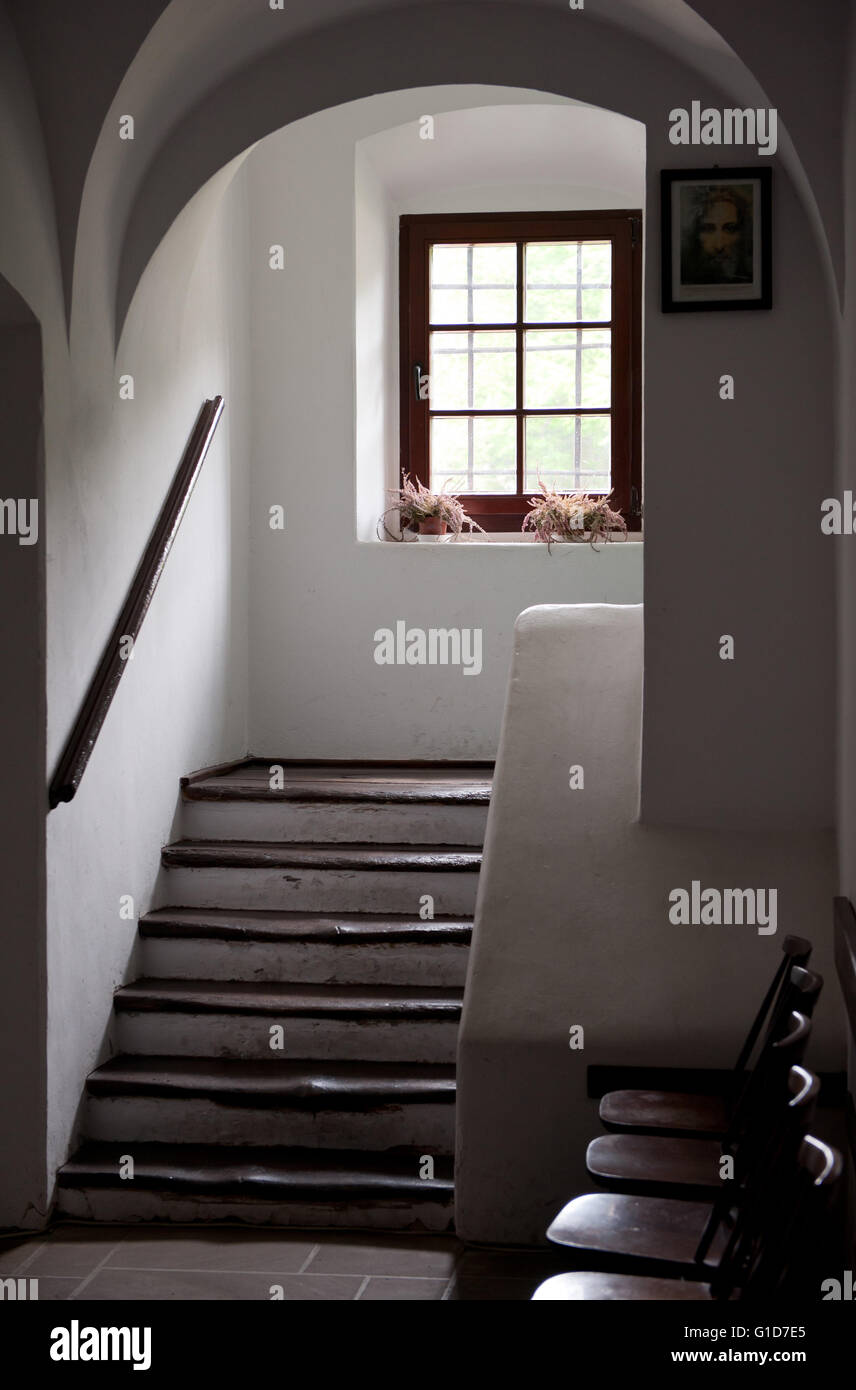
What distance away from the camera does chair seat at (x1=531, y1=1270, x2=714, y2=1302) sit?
7.99 feet

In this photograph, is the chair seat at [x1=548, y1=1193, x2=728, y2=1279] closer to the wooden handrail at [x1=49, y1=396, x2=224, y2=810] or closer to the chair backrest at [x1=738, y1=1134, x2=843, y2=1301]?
the chair backrest at [x1=738, y1=1134, x2=843, y2=1301]

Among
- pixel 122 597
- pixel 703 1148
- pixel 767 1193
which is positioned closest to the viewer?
pixel 767 1193

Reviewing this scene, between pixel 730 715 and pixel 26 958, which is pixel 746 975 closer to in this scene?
pixel 730 715

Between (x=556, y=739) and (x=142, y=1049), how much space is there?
166 cm

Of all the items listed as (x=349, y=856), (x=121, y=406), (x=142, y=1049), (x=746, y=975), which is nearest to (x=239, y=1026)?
(x=142, y=1049)

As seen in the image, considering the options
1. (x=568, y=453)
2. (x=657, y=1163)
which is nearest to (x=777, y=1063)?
(x=657, y=1163)

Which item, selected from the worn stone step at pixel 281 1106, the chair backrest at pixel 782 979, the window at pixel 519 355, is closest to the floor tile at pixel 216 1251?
the worn stone step at pixel 281 1106

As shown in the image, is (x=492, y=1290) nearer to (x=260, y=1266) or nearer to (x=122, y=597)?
(x=260, y=1266)

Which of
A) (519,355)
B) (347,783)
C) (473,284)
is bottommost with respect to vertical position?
(347,783)

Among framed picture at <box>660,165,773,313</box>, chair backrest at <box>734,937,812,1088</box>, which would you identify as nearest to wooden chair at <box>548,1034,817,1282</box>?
chair backrest at <box>734,937,812,1088</box>

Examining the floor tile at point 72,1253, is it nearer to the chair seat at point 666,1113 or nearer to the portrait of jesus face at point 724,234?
the chair seat at point 666,1113

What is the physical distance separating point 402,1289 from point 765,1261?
1.59m

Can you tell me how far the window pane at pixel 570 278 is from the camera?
6.88m

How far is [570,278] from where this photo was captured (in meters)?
6.89
